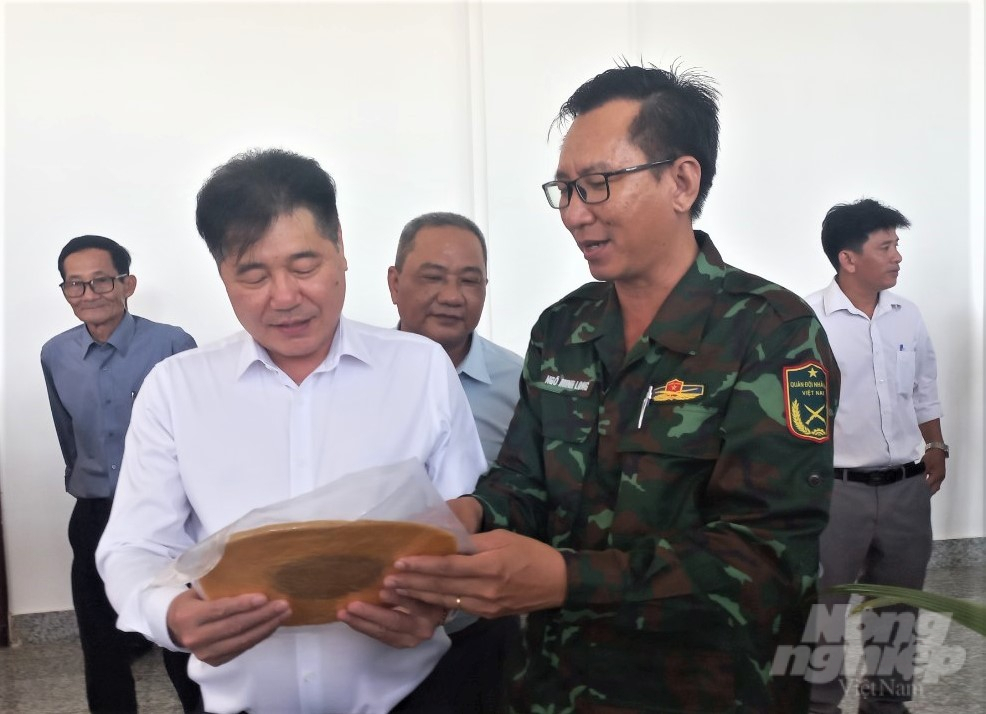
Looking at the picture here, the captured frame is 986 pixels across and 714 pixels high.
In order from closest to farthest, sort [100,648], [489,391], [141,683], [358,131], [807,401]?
1. [807,401]
2. [489,391]
3. [100,648]
4. [141,683]
5. [358,131]

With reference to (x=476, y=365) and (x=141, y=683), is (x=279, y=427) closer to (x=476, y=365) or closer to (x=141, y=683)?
(x=476, y=365)

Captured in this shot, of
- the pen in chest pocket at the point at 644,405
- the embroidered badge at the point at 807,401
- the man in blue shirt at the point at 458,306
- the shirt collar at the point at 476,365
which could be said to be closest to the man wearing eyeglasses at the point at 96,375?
the man in blue shirt at the point at 458,306

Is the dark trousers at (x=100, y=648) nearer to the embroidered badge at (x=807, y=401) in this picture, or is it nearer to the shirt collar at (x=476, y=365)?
the shirt collar at (x=476, y=365)

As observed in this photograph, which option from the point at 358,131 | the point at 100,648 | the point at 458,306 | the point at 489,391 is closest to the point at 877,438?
the point at 489,391

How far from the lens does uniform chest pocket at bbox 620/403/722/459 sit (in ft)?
4.22

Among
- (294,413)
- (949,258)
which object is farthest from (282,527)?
(949,258)

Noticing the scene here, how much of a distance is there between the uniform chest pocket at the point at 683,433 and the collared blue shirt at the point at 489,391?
1.06 m

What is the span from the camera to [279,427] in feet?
4.81

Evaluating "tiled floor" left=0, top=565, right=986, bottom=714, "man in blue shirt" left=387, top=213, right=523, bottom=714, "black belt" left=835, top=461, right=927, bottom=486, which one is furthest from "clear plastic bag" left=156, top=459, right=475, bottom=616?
"tiled floor" left=0, top=565, right=986, bottom=714

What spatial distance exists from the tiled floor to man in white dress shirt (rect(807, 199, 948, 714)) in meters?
0.20

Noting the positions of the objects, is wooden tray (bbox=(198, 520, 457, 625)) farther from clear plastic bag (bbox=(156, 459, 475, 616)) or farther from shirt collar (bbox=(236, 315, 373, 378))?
shirt collar (bbox=(236, 315, 373, 378))

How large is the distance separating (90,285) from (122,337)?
0.32 metres

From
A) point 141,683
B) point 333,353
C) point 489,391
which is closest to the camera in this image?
point 333,353

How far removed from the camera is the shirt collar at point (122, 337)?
3.64 metres
